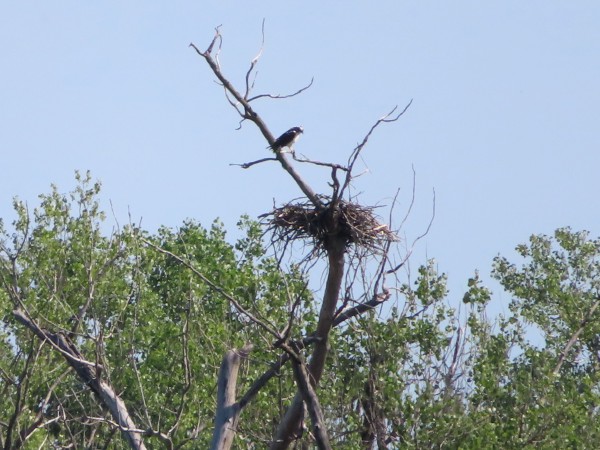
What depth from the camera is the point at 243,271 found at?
31.7 meters

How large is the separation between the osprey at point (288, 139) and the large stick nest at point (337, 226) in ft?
1.98

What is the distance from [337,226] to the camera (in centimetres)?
1186

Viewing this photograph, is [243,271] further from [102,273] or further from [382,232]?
[382,232]

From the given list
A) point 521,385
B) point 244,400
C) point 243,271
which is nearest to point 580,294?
point 243,271

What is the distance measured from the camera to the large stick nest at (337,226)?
11852 mm

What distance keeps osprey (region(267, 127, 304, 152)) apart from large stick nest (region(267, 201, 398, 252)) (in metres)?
0.60

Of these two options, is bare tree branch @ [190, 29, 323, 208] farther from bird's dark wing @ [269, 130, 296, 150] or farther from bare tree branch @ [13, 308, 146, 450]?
bare tree branch @ [13, 308, 146, 450]

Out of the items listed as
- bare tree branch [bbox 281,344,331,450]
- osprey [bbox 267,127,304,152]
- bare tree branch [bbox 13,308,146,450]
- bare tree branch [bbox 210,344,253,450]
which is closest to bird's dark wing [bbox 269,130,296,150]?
osprey [bbox 267,127,304,152]

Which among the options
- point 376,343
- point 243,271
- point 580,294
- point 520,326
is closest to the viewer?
point 376,343

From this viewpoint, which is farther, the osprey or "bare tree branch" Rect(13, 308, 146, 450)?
"bare tree branch" Rect(13, 308, 146, 450)

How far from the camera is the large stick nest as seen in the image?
11.9 metres

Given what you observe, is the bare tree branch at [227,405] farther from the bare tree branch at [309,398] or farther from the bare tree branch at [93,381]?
the bare tree branch at [309,398]

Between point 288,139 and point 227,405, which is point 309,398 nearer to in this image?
point 227,405

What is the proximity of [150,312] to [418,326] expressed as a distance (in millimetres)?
10551
